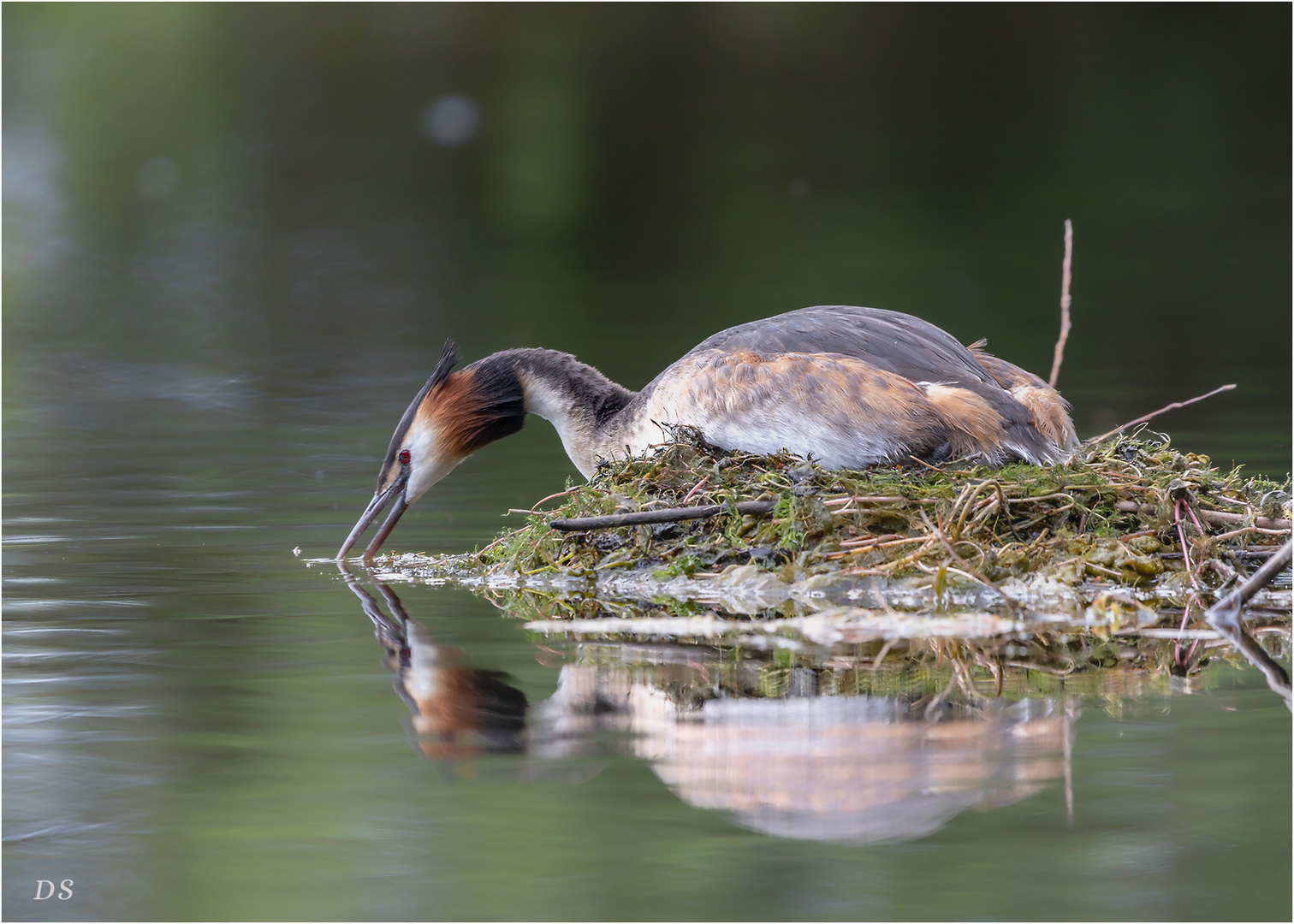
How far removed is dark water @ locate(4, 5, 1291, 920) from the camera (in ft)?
11.0

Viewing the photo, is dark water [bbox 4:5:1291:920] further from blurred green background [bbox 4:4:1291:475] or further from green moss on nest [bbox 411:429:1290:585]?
green moss on nest [bbox 411:429:1290:585]

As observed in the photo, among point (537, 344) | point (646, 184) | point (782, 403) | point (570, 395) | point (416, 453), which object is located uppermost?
point (646, 184)

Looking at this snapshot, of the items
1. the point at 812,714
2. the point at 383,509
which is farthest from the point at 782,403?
the point at 812,714

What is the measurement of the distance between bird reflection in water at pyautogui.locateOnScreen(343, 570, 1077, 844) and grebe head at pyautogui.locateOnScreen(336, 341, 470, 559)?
2.23 meters

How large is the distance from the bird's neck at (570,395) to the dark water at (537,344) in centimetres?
59

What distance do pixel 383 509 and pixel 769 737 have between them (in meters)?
3.40

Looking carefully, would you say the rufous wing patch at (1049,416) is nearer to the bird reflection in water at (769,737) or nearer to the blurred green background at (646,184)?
the bird reflection in water at (769,737)

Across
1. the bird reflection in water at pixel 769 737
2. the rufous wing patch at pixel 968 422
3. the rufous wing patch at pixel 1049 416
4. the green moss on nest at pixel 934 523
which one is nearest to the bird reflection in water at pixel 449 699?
the bird reflection in water at pixel 769 737

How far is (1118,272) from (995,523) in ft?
43.7

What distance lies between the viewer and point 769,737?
3.92 meters

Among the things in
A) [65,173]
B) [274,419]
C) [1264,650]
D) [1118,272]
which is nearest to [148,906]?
[1264,650]

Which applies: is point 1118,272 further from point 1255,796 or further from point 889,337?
point 1255,796

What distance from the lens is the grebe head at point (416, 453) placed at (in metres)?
6.91

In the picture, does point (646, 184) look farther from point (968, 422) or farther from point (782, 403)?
point (968, 422)
